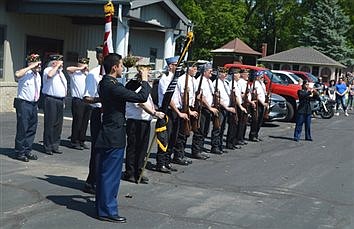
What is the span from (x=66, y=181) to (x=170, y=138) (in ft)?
7.95

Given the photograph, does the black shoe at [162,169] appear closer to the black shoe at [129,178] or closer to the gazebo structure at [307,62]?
the black shoe at [129,178]

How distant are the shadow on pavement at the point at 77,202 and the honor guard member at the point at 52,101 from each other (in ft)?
10.6

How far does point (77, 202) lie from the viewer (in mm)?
7375

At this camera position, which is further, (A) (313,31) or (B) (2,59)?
(A) (313,31)

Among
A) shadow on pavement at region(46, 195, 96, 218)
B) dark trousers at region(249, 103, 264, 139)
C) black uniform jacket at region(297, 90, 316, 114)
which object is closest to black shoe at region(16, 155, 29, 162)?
shadow on pavement at region(46, 195, 96, 218)

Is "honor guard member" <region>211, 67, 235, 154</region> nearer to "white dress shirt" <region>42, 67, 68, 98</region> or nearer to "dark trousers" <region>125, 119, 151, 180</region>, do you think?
"white dress shirt" <region>42, 67, 68, 98</region>

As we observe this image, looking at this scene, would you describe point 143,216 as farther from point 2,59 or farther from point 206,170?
point 2,59

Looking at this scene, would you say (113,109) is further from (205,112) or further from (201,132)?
(205,112)

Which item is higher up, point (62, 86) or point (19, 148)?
point (62, 86)

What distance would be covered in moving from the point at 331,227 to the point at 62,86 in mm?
5788

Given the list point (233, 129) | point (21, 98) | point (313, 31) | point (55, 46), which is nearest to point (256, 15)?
point (313, 31)

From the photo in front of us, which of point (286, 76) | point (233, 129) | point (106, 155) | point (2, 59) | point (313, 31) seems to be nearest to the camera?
point (106, 155)

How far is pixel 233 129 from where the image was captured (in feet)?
43.7

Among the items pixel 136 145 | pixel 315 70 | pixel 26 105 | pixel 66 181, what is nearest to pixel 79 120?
pixel 26 105
